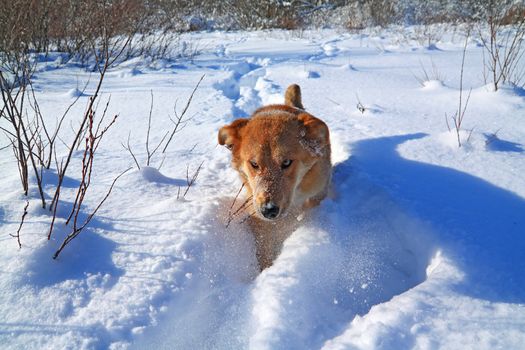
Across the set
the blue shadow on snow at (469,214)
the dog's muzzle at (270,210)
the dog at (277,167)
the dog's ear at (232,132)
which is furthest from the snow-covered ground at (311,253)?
the dog's ear at (232,132)

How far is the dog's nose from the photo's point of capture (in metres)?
2.49

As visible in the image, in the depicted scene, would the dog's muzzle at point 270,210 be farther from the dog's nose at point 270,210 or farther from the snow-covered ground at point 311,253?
the snow-covered ground at point 311,253

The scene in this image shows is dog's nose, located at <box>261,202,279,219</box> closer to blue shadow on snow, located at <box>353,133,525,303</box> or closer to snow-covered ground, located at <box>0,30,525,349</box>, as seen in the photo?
snow-covered ground, located at <box>0,30,525,349</box>

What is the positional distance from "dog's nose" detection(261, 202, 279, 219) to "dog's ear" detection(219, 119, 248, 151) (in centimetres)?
86

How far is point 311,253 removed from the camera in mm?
2488

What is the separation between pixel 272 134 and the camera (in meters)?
2.85

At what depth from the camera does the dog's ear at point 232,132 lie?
Result: 3.08 meters

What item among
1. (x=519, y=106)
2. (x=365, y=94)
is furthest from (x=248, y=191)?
(x=519, y=106)

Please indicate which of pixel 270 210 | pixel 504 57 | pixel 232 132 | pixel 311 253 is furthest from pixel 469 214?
pixel 504 57

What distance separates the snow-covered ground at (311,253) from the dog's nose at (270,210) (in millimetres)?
304

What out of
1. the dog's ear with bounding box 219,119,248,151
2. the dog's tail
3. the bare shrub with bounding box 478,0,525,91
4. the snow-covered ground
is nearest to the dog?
the dog's ear with bounding box 219,119,248,151

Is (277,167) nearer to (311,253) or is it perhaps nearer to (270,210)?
(270,210)

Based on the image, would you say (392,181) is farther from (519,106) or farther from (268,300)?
(519,106)

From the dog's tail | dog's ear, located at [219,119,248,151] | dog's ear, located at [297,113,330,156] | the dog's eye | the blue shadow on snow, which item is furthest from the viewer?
the dog's tail
